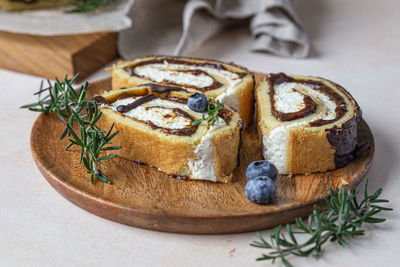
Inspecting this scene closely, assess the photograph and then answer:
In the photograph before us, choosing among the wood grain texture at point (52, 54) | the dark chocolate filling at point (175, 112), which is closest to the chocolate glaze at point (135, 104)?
the dark chocolate filling at point (175, 112)

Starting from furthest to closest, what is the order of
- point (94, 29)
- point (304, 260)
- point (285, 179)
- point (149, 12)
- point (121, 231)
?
point (149, 12)
point (94, 29)
point (285, 179)
point (121, 231)
point (304, 260)

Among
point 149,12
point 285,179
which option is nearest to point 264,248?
point 285,179

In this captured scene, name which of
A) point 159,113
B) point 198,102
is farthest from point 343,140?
point 159,113

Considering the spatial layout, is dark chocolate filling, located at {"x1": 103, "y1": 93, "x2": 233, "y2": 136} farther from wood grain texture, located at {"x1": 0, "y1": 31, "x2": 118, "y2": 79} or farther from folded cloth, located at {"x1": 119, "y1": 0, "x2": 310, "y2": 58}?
folded cloth, located at {"x1": 119, "y1": 0, "x2": 310, "y2": 58}

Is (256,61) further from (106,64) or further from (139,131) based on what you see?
(139,131)

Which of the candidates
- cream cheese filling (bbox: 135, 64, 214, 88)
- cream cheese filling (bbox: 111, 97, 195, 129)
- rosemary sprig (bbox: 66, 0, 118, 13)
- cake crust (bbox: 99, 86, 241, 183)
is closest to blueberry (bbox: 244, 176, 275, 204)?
cake crust (bbox: 99, 86, 241, 183)

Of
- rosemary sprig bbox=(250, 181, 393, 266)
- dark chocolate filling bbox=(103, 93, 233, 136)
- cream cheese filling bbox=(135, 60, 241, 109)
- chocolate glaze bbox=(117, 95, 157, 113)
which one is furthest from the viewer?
cream cheese filling bbox=(135, 60, 241, 109)
